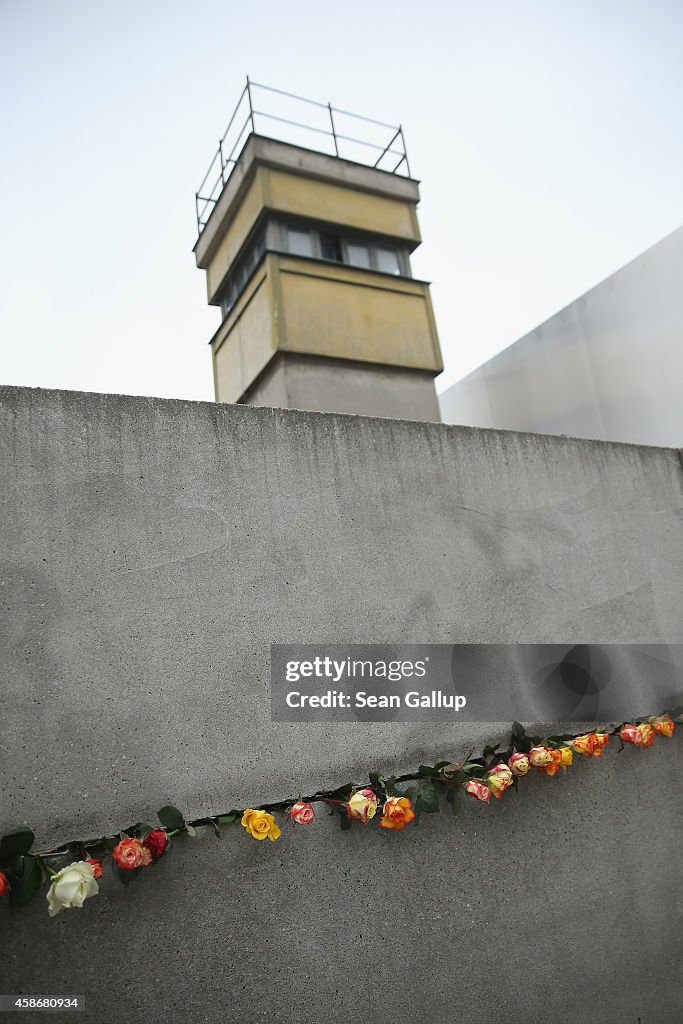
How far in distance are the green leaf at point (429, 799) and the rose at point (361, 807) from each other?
0.18 metres

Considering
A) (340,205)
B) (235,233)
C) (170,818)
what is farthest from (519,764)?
(235,233)

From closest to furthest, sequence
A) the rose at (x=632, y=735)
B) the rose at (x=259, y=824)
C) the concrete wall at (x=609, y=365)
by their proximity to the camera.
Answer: the rose at (x=259, y=824)
the rose at (x=632, y=735)
the concrete wall at (x=609, y=365)

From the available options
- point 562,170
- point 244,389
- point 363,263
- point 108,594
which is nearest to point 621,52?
point 562,170

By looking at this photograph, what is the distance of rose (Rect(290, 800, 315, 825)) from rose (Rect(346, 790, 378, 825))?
0.12 metres

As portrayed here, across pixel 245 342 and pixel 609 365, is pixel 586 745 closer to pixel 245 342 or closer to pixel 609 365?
pixel 609 365

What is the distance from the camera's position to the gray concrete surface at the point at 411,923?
1498 millimetres

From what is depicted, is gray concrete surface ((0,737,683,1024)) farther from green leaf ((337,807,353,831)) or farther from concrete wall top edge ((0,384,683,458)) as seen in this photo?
concrete wall top edge ((0,384,683,458))

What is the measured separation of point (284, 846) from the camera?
169 cm

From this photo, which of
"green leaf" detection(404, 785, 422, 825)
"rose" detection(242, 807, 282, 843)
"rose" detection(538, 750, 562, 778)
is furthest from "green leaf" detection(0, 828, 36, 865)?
"rose" detection(538, 750, 562, 778)

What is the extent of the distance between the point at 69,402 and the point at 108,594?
55 cm

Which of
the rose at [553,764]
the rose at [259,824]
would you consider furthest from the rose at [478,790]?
the rose at [259,824]

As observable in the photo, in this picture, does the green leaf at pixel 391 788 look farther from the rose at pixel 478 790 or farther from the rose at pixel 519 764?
the rose at pixel 519 764

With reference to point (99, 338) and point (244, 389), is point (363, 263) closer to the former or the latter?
point (244, 389)

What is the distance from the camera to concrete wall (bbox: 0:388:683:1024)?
1.55m
